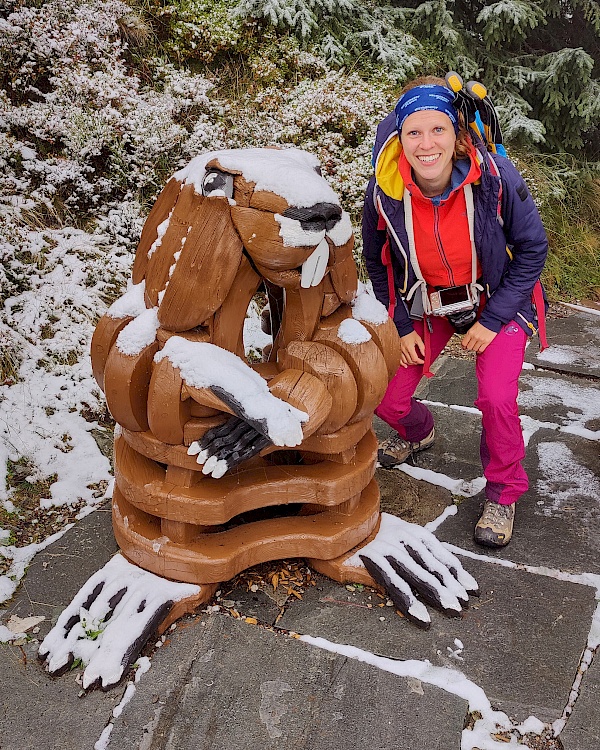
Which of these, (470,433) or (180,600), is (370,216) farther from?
(180,600)

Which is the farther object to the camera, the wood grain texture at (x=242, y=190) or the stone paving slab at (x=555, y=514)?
the stone paving slab at (x=555, y=514)

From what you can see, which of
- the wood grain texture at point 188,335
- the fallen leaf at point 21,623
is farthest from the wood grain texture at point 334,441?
the fallen leaf at point 21,623

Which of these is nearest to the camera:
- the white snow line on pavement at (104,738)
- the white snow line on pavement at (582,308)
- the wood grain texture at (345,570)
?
the white snow line on pavement at (104,738)

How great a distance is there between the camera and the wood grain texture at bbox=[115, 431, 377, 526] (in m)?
1.74

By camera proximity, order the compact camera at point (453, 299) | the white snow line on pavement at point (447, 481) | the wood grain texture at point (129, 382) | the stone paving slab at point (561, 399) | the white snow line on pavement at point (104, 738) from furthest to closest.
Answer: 1. the stone paving slab at point (561, 399)
2. the white snow line on pavement at point (447, 481)
3. the compact camera at point (453, 299)
4. the wood grain texture at point (129, 382)
5. the white snow line on pavement at point (104, 738)

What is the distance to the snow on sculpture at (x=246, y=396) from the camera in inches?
62.4

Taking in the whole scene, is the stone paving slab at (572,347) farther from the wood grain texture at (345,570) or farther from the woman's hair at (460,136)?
the wood grain texture at (345,570)

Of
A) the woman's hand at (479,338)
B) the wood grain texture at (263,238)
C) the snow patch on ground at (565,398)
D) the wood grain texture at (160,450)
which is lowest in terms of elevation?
the snow patch on ground at (565,398)

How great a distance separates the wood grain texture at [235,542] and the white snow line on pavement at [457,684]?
0.84ft

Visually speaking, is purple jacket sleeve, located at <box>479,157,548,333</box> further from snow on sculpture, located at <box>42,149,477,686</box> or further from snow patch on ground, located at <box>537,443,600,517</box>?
snow patch on ground, located at <box>537,443,600,517</box>

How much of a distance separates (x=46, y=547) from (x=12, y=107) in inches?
120

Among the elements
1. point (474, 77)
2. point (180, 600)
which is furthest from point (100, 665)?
point (474, 77)

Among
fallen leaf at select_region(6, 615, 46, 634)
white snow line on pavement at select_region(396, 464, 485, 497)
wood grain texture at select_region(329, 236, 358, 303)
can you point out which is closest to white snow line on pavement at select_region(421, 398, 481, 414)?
white snow line on pavement at select_region(396, 464, 485, 497)

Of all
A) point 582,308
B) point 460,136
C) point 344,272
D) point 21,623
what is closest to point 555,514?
point 344,272
